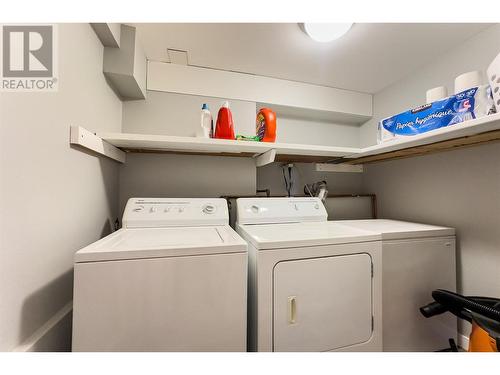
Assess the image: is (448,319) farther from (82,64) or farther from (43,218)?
(82,64)

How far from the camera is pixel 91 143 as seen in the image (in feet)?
3.59

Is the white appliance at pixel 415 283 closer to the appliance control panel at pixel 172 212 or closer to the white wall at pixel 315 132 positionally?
the appliance control panel at pixel 172 212

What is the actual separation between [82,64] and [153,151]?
2.39 ft

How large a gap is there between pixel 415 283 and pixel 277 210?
3.29ft

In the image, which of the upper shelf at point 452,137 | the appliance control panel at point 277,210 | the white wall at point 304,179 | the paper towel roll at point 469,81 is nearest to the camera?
the upper shelf at point 452,137

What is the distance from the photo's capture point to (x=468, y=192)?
1397 millimetres

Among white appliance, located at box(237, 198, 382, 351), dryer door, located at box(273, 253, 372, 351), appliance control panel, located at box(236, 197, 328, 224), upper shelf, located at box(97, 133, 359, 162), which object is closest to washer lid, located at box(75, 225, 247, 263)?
white appliance, located at box(237, 198, 382, 351)

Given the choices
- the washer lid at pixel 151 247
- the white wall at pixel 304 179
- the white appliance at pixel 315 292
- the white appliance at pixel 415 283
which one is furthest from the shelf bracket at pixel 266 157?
the white appliance at pixel 415 283

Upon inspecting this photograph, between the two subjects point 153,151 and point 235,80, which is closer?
point 153,151

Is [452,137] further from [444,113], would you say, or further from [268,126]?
[268,126]

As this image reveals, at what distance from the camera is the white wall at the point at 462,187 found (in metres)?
1.29

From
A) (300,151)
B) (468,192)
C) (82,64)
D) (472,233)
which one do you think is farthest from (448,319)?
(82,64)

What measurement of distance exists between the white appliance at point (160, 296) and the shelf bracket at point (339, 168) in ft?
5.09

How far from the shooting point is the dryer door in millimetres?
968
